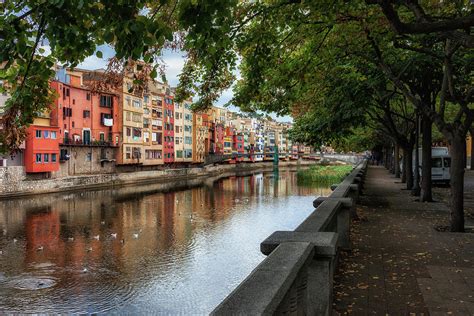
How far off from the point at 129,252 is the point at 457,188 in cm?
1688

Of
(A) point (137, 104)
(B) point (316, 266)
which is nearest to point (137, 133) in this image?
(A) point (137, 104)

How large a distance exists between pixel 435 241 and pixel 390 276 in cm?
379

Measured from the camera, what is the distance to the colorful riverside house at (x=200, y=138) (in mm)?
95625

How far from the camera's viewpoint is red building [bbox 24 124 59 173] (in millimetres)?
49125

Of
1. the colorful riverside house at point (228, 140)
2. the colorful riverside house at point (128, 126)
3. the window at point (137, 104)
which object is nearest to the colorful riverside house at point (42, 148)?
the colorful riverside house at point (128, 126)

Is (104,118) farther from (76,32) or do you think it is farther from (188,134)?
(76,32)

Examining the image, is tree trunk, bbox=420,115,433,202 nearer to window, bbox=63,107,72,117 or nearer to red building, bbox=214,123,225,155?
window, bbox=63,107,72,117

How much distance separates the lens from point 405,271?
799cm

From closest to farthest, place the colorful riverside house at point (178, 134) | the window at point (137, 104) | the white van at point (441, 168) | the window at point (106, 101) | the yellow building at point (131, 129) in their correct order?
the white van at point (441, 168) → the window at point (106, 101) → the yellow building at point (131, 129) → the window at point (137, 104) → the colorful riverside house at point (178, 134)

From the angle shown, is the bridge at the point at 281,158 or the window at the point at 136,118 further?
the bridge at the point at 281,158

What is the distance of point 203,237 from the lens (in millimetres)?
26609

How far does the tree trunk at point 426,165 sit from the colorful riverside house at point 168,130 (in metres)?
65.7

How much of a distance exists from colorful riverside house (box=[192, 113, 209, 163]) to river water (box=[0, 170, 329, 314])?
52.0 meters

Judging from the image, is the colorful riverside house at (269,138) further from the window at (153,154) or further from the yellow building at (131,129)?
the yellow building at (131,129)
